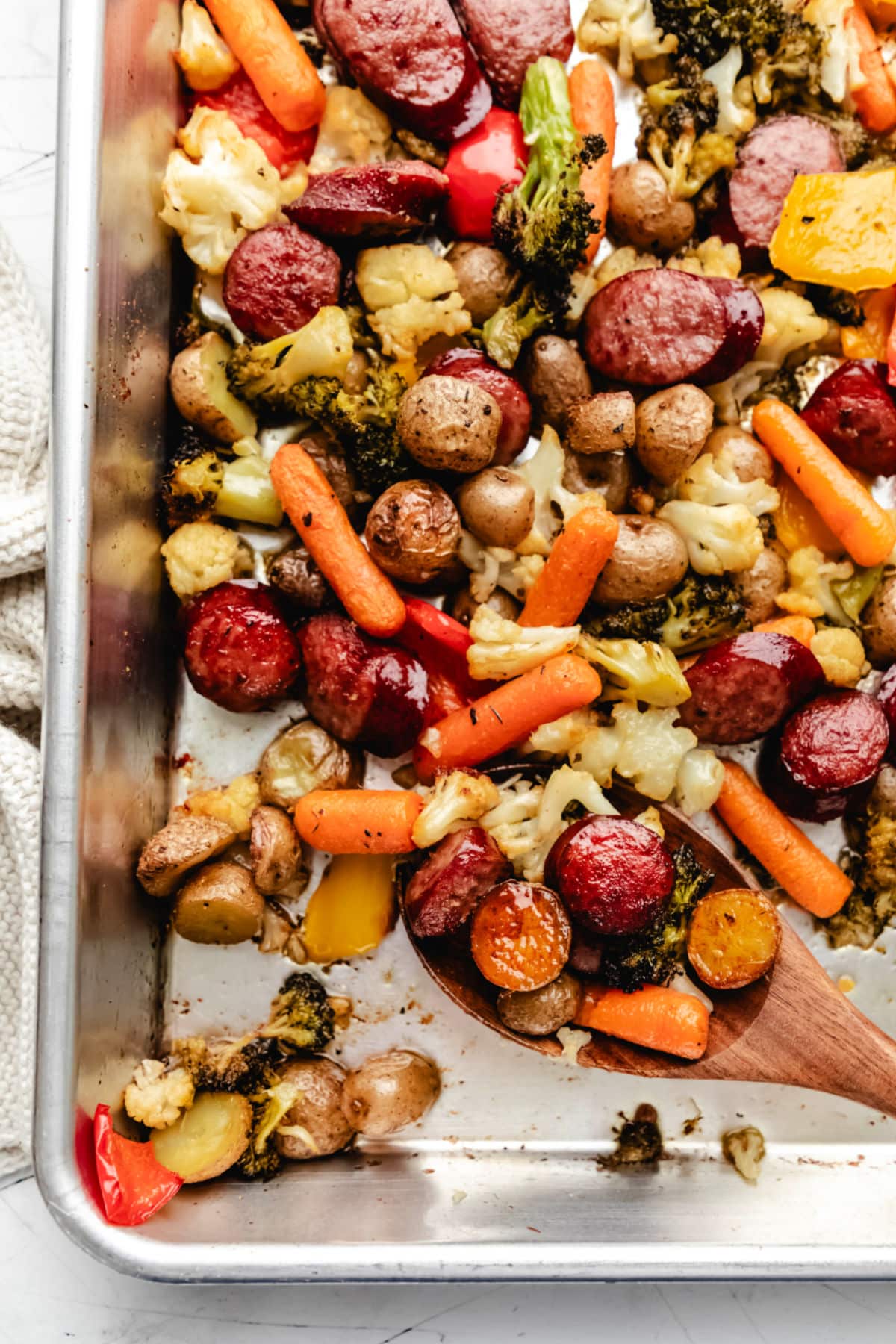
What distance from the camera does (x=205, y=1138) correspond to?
2.31 metres

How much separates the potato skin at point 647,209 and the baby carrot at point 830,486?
1.45 feet

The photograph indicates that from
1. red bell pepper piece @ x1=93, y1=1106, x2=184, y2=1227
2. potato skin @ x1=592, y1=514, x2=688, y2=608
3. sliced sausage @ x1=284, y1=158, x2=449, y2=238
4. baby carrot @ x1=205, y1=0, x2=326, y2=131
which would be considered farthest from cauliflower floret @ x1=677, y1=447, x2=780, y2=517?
red bell pepper piece @ x1=93, y1=1106, x2=184, y2=1227

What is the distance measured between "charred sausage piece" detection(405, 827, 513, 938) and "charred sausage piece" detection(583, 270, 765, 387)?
1055 millimetres

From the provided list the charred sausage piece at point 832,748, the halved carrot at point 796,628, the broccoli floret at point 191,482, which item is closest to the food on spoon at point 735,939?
the charred sausage piece at point 832,748

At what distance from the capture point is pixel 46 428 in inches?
91.2

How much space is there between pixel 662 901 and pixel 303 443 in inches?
48.8

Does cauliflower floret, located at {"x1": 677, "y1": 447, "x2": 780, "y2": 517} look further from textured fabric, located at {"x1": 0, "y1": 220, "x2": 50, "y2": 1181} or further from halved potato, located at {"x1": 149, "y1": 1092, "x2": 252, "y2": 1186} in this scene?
halved potato, located at {"x1": 149, "y1": 1092, "x2": 252, "y2": 1186}

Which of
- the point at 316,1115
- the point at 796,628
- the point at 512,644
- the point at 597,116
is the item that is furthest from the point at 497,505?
the point at 316,1115

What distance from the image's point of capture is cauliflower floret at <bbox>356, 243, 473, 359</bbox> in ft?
7.68

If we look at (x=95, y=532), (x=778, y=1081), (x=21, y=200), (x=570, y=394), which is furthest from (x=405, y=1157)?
(x=21, y=200)

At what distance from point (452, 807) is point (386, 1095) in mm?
648

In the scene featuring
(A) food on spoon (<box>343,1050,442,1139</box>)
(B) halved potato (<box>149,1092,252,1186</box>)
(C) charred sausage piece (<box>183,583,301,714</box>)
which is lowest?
(B) halved potato (<box>149,1092,252,1186</box>)

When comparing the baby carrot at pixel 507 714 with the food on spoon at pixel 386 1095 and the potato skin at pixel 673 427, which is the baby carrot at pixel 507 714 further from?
the food on spoon at pixel 386 1095

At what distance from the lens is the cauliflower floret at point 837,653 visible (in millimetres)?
2439
